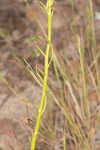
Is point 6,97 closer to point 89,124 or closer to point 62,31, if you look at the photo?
point 89,124

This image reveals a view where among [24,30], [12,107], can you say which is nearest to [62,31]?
[24,30]

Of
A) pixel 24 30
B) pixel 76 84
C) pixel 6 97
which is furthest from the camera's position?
pixel 24 30

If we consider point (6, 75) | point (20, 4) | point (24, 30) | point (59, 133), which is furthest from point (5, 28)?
point (59, 133)

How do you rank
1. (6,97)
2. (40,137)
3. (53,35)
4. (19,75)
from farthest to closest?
(53,35) < (19,75) < (6,97) < (40,137)

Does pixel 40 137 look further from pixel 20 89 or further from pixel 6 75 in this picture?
pixel 6 75

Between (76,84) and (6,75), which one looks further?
(6,75)

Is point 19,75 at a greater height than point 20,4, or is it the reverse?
point 20,4

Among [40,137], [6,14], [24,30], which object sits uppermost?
[6,14]
